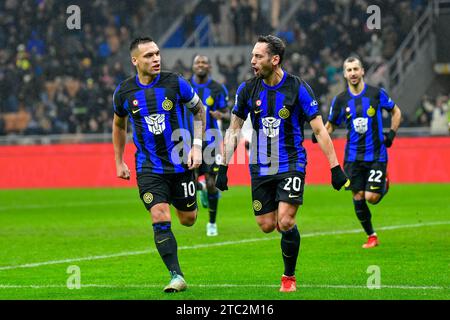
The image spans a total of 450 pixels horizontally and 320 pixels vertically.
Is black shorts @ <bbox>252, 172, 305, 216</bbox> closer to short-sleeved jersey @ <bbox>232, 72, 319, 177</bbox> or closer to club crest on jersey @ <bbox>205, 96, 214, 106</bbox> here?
short-sleeved jersey @ <bbox>232, 72, 319, 177</bbox>

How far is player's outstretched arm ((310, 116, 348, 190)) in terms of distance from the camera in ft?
28.7

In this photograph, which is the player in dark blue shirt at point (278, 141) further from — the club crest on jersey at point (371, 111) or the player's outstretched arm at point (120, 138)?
the club crest on jersey at point (371, 111)

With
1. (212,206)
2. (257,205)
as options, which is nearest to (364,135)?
(212,206)

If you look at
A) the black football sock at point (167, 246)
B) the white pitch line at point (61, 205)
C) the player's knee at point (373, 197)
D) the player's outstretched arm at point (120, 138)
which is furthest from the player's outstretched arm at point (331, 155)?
the white pitch line at point (61, 205)

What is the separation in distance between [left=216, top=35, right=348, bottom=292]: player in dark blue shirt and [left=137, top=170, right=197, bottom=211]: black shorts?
1.63 feet

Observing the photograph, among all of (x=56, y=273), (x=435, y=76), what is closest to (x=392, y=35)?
(x=435, y=76)

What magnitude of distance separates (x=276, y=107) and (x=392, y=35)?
21.7 m

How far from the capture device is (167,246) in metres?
8.99

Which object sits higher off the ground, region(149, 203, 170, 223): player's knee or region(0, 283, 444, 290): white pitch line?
region(149, 203, 170, 223): player's knee

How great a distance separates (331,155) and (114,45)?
24.6 meters

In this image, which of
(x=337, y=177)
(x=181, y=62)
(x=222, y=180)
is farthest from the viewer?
(x=181, y=62)

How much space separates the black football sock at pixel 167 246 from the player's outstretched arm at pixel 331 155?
5.06 ft

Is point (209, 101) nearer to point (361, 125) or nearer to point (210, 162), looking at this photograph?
point (210, 162)

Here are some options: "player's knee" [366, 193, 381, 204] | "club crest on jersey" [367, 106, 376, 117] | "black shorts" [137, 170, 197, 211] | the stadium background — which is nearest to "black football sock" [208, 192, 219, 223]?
"player's knee" [366, 193, 381, 204]
